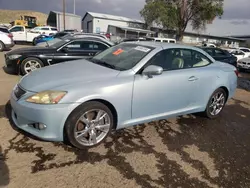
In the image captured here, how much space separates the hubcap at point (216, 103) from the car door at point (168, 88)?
570mm

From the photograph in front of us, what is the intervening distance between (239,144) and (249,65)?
10436 mm

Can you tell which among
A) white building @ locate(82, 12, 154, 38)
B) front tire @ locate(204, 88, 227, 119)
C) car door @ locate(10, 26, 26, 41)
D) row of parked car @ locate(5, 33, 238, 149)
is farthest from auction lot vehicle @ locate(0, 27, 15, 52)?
white building @ locate(82, 12, 154, 38)

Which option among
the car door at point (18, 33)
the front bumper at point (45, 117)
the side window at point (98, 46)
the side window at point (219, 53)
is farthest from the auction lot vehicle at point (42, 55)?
the car door at point (18, 33)

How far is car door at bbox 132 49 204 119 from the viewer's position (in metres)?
3.16

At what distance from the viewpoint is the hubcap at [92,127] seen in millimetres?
2859

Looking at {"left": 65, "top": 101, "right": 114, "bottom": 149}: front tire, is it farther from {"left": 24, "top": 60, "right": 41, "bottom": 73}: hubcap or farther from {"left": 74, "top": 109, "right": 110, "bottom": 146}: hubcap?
{"left": 24, "top": 60, "right": 41, "bottom": 73}: hubcap

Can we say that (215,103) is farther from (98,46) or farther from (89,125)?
(98,46)

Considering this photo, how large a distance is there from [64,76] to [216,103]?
3112 mm

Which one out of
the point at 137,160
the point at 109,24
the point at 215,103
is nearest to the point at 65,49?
the point at 215,103

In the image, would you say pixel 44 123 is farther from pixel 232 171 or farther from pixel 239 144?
pixel 239 144

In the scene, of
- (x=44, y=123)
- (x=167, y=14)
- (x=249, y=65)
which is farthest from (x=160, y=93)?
(x=167, y=14)

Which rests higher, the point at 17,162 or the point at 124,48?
the point at 124,48

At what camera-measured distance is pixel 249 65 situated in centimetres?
1211

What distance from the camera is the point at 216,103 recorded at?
436 cm
